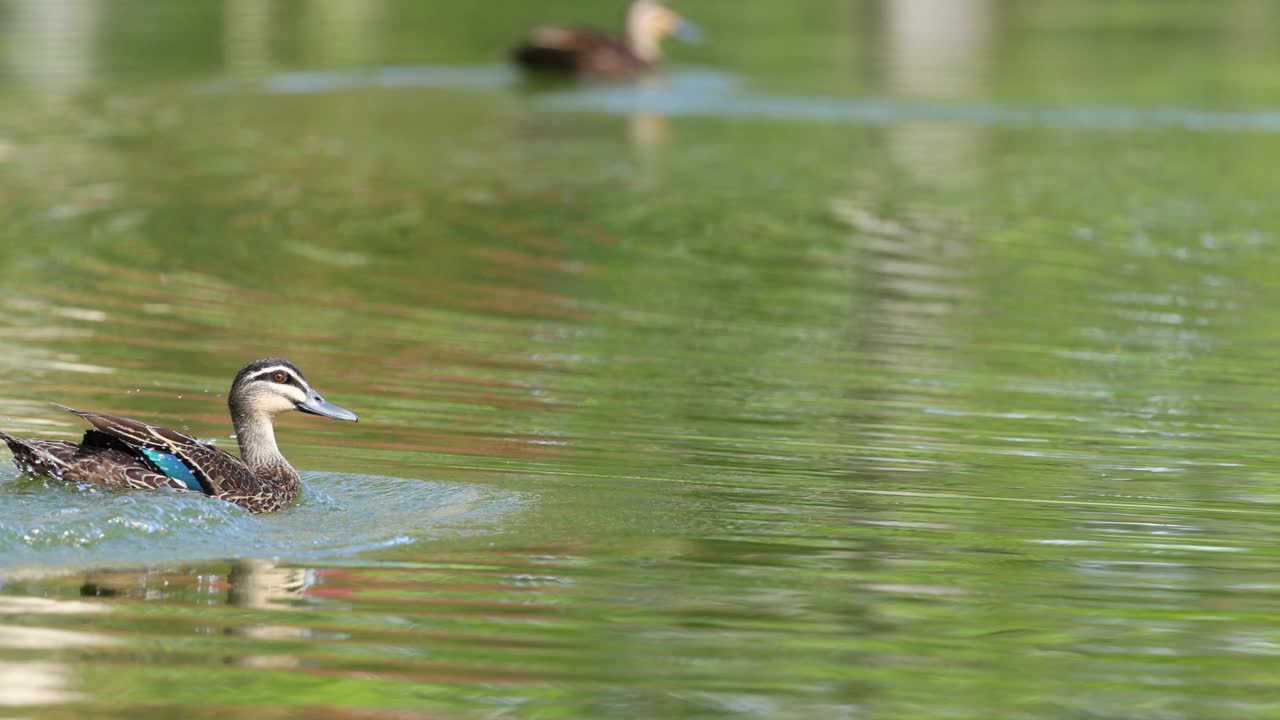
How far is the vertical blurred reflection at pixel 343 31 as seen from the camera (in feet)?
122

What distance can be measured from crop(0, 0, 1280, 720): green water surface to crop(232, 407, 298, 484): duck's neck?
251 mm

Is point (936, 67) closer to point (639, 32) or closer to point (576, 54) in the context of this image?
point (639, 32)

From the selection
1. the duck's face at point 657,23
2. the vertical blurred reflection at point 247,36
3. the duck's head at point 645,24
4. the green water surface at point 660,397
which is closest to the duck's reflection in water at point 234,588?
the green water surface at point 660,397

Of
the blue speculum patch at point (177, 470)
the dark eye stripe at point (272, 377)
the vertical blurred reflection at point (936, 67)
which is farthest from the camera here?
the vertical blurred reflection at point (936, 67)

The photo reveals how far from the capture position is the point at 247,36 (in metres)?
42.0

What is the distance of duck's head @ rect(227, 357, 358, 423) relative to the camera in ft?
35.3

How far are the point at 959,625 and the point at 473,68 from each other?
1096 inches

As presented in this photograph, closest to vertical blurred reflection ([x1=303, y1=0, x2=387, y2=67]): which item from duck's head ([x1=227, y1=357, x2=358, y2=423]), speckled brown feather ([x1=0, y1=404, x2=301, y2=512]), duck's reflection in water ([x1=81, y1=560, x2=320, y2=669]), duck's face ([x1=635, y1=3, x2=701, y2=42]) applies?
duck's face ([x1=635, y1=3, x2=701, y2=42])

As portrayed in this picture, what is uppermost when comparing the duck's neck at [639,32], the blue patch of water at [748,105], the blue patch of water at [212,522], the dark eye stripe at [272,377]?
the duck's neck at [639,32]

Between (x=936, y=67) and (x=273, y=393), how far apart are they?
90.8ft

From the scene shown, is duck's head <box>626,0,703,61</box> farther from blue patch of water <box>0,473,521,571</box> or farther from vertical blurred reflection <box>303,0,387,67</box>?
blue patch of water <box>0,473,521,571</box>

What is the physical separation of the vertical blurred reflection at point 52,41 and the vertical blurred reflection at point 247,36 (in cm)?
218

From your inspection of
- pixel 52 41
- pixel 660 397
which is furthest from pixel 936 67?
pixel 660 397

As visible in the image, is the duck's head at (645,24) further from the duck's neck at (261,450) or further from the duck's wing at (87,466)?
the duck's wing at (87,466)
